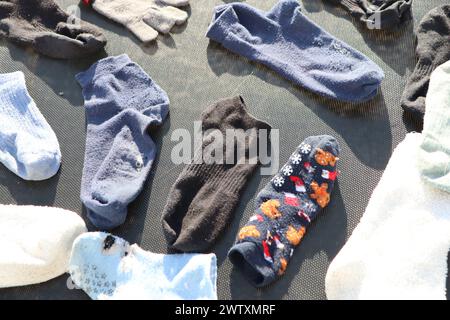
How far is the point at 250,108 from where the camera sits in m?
1.26

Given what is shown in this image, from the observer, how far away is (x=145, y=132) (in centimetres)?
120

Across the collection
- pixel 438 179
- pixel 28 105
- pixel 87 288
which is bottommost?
pixel 87 288

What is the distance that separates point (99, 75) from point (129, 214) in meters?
0.38

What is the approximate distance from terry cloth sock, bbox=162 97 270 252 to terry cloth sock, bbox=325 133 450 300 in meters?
0.25

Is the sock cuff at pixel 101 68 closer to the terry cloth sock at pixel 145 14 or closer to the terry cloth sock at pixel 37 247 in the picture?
the terry cloth sock at pixel 145 14

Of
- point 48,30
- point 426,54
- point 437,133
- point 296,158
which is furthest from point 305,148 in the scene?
point 48,30

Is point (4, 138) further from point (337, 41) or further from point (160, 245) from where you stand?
point (337, 41)

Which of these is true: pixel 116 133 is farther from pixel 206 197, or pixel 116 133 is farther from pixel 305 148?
pixel 305 148

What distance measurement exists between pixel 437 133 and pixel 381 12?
0.39 metres

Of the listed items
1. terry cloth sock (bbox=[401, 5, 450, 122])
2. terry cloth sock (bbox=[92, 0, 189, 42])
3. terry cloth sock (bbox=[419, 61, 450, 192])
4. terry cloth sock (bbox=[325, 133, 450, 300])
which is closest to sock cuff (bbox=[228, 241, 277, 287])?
terry cloth sock (bbox=[325, 133, 450, 300])

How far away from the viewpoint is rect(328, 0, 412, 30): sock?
4.34ft

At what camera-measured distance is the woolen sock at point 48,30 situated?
1342 millimetres

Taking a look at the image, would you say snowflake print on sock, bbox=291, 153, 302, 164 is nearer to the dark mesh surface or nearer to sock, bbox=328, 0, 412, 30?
the dark mesh surface

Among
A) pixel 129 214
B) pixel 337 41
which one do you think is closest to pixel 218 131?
pixel 129 214
